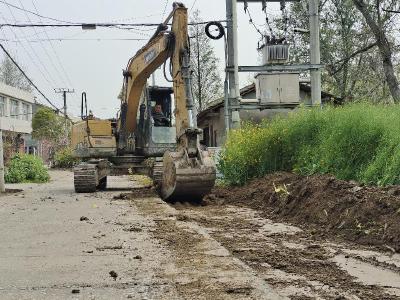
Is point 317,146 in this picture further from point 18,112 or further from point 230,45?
point 18,112

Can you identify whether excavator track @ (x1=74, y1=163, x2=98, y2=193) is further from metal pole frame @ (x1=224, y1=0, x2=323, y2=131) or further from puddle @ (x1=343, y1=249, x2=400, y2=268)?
puddle @ (x1=343, y1=249, x2=400, y2=268)

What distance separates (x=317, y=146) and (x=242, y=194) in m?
2.25

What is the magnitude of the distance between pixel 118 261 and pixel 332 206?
3.78m

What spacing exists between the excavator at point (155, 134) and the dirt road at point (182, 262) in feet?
7.76

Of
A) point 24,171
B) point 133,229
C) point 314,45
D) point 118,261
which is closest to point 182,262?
point 118,261

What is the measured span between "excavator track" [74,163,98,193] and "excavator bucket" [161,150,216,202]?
4.60 metres

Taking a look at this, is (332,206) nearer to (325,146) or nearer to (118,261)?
(325,146)

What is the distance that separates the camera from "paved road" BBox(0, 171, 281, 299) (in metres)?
4.75

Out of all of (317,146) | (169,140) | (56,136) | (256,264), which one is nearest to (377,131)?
(317,146)

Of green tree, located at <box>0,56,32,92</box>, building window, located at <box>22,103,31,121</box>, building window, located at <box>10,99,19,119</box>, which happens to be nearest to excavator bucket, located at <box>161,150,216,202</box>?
building window, located at <box>10,99,19,119</box>

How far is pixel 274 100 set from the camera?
2105cm

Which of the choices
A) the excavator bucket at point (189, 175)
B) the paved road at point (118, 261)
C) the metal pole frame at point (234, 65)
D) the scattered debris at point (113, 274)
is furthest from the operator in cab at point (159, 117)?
the scattered debris at point (113, 274)

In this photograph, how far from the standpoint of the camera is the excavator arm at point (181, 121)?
11.8m

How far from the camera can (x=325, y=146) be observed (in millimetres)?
→ 10914
